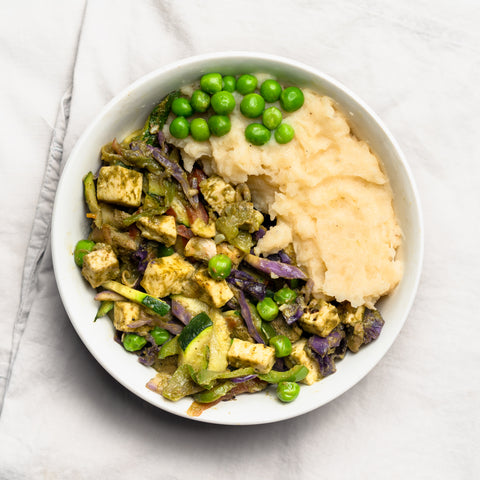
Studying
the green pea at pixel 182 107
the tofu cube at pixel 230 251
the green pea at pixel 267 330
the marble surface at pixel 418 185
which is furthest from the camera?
the marble surface at pixel 418 185

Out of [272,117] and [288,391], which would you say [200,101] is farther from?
[288,391]

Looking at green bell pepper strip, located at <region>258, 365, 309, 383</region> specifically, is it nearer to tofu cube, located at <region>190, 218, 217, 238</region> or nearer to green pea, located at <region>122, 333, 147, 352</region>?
green pea, located at <region>122, 333, 147, 352</region>

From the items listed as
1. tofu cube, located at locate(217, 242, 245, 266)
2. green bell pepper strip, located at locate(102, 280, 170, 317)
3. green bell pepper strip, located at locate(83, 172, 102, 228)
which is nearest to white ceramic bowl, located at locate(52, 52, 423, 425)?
green bell pepper strip, located at locate(83, 172, 102, 228)

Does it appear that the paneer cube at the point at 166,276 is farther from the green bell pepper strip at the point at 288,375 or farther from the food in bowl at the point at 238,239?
the green bell pepper strip at the point at 288,375

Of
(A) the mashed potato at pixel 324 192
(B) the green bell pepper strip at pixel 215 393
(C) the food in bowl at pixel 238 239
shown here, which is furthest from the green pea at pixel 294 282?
(B) the green bell pepper strip at pixel 215 393

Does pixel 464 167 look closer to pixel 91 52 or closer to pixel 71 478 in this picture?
pixel 91 52

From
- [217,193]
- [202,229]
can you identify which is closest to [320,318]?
[202,229]
